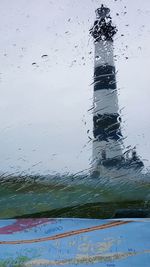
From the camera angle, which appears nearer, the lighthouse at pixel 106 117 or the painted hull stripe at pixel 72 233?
the painted hull stripe at pixel 72 233

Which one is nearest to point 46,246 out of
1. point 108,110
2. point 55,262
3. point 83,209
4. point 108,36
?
point 55,262

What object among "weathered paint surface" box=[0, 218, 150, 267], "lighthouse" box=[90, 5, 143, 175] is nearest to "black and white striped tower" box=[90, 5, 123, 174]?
"lighthouse" box=[90, 5, 143, 175]

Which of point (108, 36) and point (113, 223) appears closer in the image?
point (113, 223)

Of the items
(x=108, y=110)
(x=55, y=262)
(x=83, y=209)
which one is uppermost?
(x=108, y=110)

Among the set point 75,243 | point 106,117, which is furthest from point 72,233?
point 106,117

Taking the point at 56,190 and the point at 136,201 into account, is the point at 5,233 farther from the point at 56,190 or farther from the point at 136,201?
the point at 136,201

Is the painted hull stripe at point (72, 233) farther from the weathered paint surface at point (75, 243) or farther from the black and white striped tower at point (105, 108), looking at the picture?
the black and white striped tower at point (105, 108)

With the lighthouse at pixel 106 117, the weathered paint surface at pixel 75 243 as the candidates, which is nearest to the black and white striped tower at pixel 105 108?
the lighthouse at pixel 106 117
